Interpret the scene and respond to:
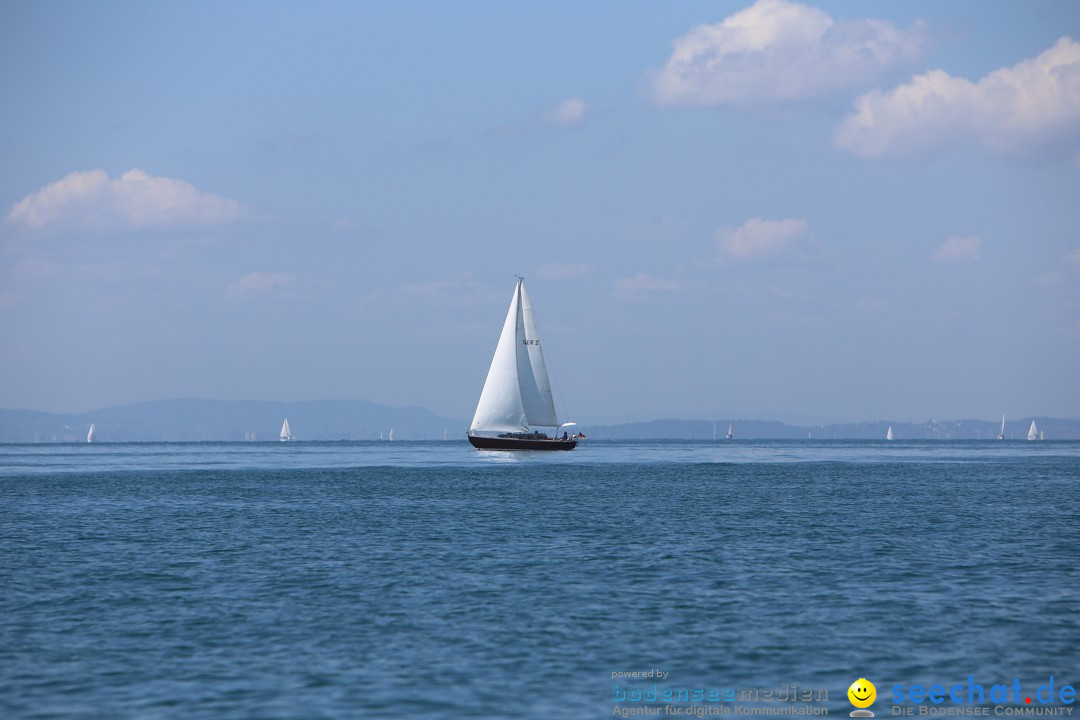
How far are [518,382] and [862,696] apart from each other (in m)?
108

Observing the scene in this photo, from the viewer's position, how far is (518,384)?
128125 millimetres

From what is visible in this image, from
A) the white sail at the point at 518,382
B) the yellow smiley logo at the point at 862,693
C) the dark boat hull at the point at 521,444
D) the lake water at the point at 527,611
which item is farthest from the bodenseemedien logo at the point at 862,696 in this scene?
the dark boat hull at the point at 521,444

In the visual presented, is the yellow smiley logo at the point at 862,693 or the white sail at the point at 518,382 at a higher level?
the white sail at the point at 518,382

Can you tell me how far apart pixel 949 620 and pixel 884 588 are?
510 centimetres

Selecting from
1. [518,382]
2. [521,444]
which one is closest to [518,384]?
[518,382]

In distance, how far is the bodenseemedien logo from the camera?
64.8ft

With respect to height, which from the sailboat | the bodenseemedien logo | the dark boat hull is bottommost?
the bodenseemedien logo

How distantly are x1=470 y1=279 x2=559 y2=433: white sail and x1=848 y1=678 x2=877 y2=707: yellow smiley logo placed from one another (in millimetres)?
106401

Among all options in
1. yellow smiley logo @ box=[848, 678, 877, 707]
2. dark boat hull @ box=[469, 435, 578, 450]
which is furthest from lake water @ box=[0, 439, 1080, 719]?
dark boat hull @ box=[469, 435, 578, 450]

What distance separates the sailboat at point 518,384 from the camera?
418 feet

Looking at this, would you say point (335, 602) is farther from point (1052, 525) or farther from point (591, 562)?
point (1052, 525)

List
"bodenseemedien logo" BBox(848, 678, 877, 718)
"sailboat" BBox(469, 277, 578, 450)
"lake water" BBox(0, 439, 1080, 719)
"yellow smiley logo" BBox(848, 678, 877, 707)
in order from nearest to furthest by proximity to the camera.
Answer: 1. "bodenseemedien logo" BBox(848, 678, 877, 718)
2. "yellow smiley logo" BBox(848, 678, 877, 707)
3. "lake water" BBox(0, 439, 1080, 719)
4. "sailboat" BBox(469, 277, 578, 450)

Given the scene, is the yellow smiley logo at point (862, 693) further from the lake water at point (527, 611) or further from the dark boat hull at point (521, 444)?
the dark boat hull at point (521, 444)

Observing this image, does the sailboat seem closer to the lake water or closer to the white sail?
the white sail
